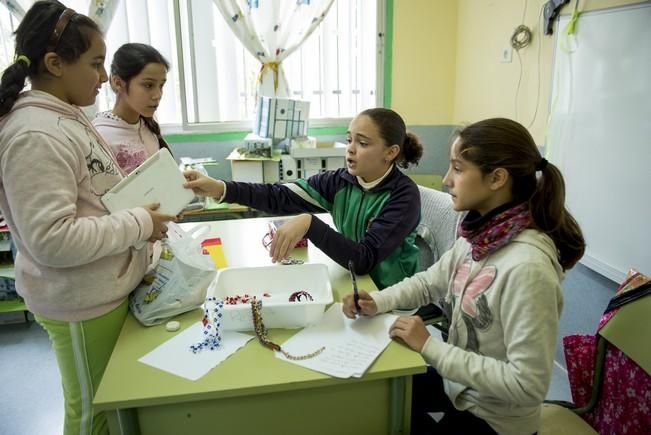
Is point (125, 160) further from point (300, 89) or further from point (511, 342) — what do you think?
point (300, 89)

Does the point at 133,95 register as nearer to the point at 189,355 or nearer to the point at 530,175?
the point at 189,355

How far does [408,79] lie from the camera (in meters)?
3.68

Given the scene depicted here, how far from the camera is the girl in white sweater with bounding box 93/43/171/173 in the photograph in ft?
5.77

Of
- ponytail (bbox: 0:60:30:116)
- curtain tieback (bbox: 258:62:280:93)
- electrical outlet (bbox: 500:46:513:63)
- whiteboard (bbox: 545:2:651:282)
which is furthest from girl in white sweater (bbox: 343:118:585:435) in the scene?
curtain tieback (bbox: 258:62:280:93)

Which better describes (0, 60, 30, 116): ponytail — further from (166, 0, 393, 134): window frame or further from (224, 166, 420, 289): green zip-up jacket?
(166, 0, 393, 134): window frame

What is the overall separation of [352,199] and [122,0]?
2.58m

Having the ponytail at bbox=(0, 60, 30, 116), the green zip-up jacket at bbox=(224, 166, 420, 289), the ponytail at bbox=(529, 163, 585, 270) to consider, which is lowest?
the green zip-up jacket at bbox=(224, 166, 420, 289)

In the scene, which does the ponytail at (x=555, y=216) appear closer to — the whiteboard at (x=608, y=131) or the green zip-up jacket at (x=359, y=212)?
the green zip-up jacket at (x=359, y=212)

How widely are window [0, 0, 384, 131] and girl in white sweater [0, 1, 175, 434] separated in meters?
2.42

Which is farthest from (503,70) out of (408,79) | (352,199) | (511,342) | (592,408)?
(511,342)

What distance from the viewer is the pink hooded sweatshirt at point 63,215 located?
3.15ft

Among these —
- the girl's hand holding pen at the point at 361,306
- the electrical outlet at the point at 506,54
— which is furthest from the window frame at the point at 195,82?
the girl's hand holding pen at the point at 361,306

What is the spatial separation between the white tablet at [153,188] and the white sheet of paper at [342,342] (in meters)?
0.47

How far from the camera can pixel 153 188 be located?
1.20 m
